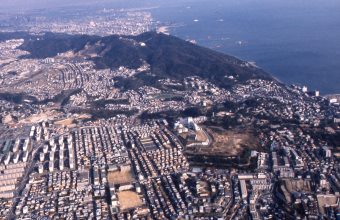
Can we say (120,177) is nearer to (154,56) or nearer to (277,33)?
(154,56)

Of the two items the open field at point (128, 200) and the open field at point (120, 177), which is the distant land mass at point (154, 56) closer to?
the open field at point (120, 177)

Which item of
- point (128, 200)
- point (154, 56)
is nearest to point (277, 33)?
point (154, 56)

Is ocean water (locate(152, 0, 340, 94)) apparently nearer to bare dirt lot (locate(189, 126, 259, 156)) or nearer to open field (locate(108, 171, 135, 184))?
bare dirt lot (locate(189, 126, 259, 156))

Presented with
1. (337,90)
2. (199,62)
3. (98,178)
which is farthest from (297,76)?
(98,178)

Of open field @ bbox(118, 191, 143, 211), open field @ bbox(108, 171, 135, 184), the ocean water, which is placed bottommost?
open field @ bbox(118, 191, 143, 211)

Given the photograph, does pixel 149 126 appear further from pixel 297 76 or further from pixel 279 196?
pixel 297 76

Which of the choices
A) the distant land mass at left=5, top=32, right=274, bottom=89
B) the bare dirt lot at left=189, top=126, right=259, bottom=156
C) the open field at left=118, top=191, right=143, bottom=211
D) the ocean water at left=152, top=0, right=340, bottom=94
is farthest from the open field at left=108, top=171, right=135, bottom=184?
the ocean water at left=152, top=0, right=340, bottom=94
